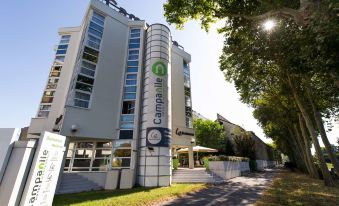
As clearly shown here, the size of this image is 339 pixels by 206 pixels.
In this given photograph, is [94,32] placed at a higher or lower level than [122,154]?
higher

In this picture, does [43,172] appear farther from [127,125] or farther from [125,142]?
[127,125]

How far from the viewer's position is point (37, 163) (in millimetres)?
4160

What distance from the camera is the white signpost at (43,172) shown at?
13.2 ft

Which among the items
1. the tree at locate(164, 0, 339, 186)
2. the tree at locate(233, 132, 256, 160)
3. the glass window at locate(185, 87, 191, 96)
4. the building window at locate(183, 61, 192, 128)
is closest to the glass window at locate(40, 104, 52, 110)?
the tree at locate(164, 0, 339, 186)

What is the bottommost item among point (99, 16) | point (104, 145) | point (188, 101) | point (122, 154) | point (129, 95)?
point (122, 154)

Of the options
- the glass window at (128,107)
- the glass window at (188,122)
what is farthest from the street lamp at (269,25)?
the glass window at (188,122)

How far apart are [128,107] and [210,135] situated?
25873mm

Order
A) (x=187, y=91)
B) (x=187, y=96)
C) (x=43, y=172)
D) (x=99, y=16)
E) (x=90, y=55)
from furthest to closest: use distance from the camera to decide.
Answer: (x=187, y=91) < (x=187, y=96) < (x=99, y=16) < (x=90, y=55) < (x=43, y=172)

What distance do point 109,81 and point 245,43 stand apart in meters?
12.1

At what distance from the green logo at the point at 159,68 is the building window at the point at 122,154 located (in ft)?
22.5

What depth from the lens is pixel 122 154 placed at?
660 inches

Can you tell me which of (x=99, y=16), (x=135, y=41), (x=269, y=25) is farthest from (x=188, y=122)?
(x=99, y=16)

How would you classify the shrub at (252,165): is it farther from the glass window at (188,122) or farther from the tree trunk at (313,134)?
the tree trunk at (313,134)

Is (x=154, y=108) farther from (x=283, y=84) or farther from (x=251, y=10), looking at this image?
(x=283, y=84)
